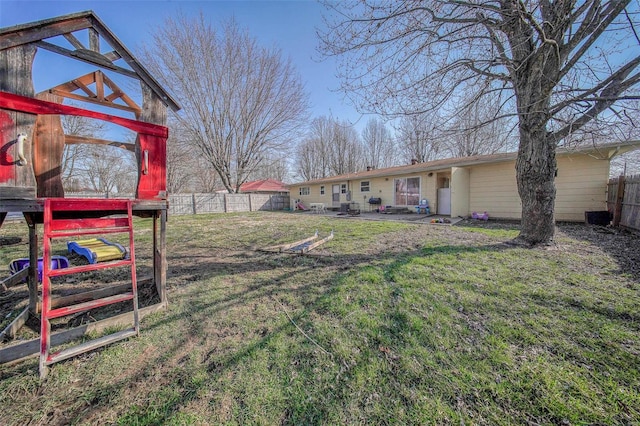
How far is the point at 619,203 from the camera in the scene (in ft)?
21.8

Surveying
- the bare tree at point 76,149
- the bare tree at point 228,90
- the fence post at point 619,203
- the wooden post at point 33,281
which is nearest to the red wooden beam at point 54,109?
the wooden post at point 33,281

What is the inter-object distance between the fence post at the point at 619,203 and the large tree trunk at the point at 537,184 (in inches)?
157

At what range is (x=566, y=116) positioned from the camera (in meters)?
4.34

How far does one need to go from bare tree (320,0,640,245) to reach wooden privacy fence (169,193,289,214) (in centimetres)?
1469

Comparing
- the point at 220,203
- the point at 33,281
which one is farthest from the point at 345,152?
the point at 33,281

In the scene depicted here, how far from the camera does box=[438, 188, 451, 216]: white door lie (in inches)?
438

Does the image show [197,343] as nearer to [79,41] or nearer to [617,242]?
[79,41]

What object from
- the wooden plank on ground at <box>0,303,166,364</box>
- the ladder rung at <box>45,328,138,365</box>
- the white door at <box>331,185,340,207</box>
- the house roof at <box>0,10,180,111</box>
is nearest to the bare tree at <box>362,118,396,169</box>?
the white door at <box>331,185,340,207</box>

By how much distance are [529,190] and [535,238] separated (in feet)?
3.46

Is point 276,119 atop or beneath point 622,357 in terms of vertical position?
atop

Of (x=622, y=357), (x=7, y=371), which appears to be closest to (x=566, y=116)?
(x=622, y=357)

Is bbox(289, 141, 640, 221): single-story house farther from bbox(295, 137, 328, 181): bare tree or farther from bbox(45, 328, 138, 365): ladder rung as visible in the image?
bbox(295, 137, 328, 181): bare tree

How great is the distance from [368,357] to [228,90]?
19.4m

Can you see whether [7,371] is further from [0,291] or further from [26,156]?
[0,291]
